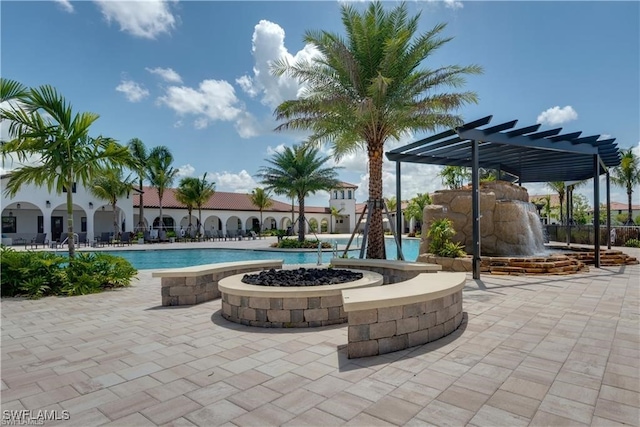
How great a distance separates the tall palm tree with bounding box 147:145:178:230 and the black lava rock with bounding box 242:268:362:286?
1019 inches

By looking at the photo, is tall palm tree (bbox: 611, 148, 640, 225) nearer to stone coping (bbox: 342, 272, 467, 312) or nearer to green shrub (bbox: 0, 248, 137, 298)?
stone coping (bbox: 342, 272, 467, 312)

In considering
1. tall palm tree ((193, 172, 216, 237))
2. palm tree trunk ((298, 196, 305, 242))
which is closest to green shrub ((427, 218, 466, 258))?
palm tree trunk ((298, 196, 305, 242))

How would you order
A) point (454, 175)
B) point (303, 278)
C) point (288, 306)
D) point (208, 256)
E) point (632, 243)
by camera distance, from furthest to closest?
point (454, 175) → point (208, 256) → point (632, 243) → point (303, 278) → point (288, 306)

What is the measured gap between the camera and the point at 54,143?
28.8ft

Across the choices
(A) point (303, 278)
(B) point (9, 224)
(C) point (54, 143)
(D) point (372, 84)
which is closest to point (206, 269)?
(A) point (303, 278)

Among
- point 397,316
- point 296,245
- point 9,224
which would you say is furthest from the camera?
point 9,224

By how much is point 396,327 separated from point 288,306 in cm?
188

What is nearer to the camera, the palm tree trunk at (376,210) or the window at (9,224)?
the palm tree trunk at (376,210)

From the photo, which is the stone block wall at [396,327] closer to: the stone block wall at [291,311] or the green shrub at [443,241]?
the stone block wall at [291,311]

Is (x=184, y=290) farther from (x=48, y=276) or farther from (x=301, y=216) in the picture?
(x=301, y=216)

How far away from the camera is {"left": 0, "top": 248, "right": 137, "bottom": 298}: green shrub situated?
8391 millimetres

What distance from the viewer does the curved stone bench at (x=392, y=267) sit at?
8.24 m

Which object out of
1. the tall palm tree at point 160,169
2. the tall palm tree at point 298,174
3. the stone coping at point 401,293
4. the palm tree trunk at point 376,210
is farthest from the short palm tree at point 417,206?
the stone coping at point 401,293

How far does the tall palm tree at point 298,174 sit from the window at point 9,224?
802 inches
